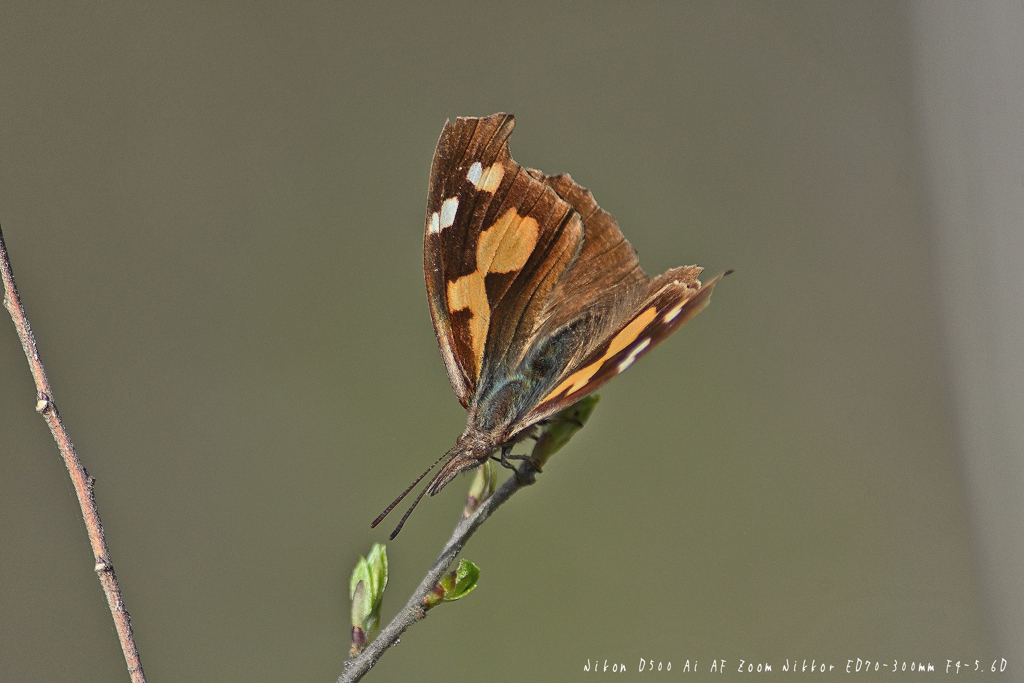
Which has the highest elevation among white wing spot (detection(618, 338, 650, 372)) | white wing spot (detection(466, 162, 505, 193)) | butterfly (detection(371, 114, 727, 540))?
white wing spot (detection(466, 162, 505, 193))

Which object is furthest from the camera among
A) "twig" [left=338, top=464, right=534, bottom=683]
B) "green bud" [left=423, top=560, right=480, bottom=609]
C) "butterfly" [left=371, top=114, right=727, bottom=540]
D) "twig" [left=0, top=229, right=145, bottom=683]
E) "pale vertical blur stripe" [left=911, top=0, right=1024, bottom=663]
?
"pale vertical blur stripe" [left=911, top=0, right=1024, bottom=663]

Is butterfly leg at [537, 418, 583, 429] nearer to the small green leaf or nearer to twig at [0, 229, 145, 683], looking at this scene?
the small green leaf

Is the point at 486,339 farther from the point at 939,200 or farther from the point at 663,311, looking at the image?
the point at 939,200

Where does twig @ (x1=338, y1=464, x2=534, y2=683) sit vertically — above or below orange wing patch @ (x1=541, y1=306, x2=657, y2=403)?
below

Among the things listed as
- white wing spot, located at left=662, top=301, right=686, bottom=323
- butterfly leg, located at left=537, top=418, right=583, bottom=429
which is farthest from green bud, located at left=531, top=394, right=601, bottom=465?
white wing spot, located at left=662, top=301, right=686, bottom=323

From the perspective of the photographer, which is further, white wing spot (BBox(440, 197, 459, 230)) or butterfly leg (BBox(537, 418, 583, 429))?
white wing spot (BBox(440, 197, 459, 230))

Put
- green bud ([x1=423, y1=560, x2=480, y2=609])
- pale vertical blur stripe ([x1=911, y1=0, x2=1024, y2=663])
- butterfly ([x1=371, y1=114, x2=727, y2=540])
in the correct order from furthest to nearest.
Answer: pale vertical blur stripe ([x1=911, y1=0, x2=1024, y2=663]) → butterfly ([x1=371, y1=114, x2=727, y2=540]) → green bud ([x1=423, y1=560, x2=480, y2=609])

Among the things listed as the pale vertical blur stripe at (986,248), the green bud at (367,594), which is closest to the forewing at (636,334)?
the green bud at (367,594)

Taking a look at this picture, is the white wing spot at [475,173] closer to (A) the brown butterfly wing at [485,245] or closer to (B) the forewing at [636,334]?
(A) the brown butterfly wing at [485,245]
